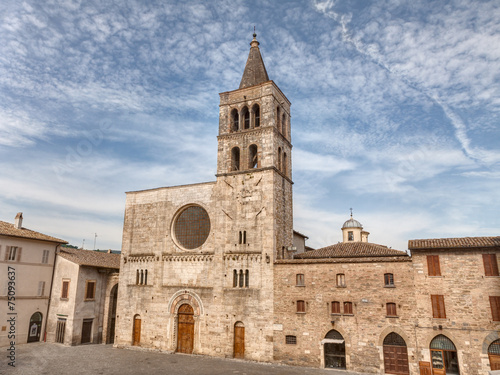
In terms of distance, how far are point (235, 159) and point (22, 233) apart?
19.4 m

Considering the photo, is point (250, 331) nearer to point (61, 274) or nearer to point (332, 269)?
point (332, 269)

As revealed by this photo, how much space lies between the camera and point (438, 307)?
68.8ft

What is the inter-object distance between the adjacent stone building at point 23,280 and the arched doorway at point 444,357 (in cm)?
3064

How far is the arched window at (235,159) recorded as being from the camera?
3043cm

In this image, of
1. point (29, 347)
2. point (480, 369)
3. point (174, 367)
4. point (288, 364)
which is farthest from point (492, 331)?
point (29, 347)

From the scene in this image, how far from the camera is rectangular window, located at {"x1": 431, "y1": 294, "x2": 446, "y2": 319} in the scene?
Answer: 68.4ft

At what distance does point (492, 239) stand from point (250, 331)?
54.7 feet

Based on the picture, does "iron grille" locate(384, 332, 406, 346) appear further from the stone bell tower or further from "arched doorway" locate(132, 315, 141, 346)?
"arched doorway" locate(132, 315, 141, 346)

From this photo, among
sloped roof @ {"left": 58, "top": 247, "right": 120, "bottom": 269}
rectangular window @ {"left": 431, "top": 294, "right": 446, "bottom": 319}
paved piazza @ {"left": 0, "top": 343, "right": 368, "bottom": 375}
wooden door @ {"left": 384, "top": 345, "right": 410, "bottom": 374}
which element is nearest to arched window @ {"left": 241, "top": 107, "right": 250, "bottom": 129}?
sloped roof @ {"left": 58, "top": 247, "right": 120, "bottom": 269}

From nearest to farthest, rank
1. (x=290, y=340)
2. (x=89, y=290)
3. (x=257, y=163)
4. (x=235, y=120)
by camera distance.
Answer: (x=290, y=340)
(x=257, y=163)
(x=89, y=290)
(x=235, y=120)

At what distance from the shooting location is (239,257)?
26.9 m

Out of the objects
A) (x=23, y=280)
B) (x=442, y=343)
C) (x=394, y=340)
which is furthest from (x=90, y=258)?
(x=442, y=343)

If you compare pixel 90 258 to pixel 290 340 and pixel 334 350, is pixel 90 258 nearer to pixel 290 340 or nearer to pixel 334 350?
pixel 290 340

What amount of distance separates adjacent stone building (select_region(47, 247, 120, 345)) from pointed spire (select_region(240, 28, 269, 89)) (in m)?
21.4
